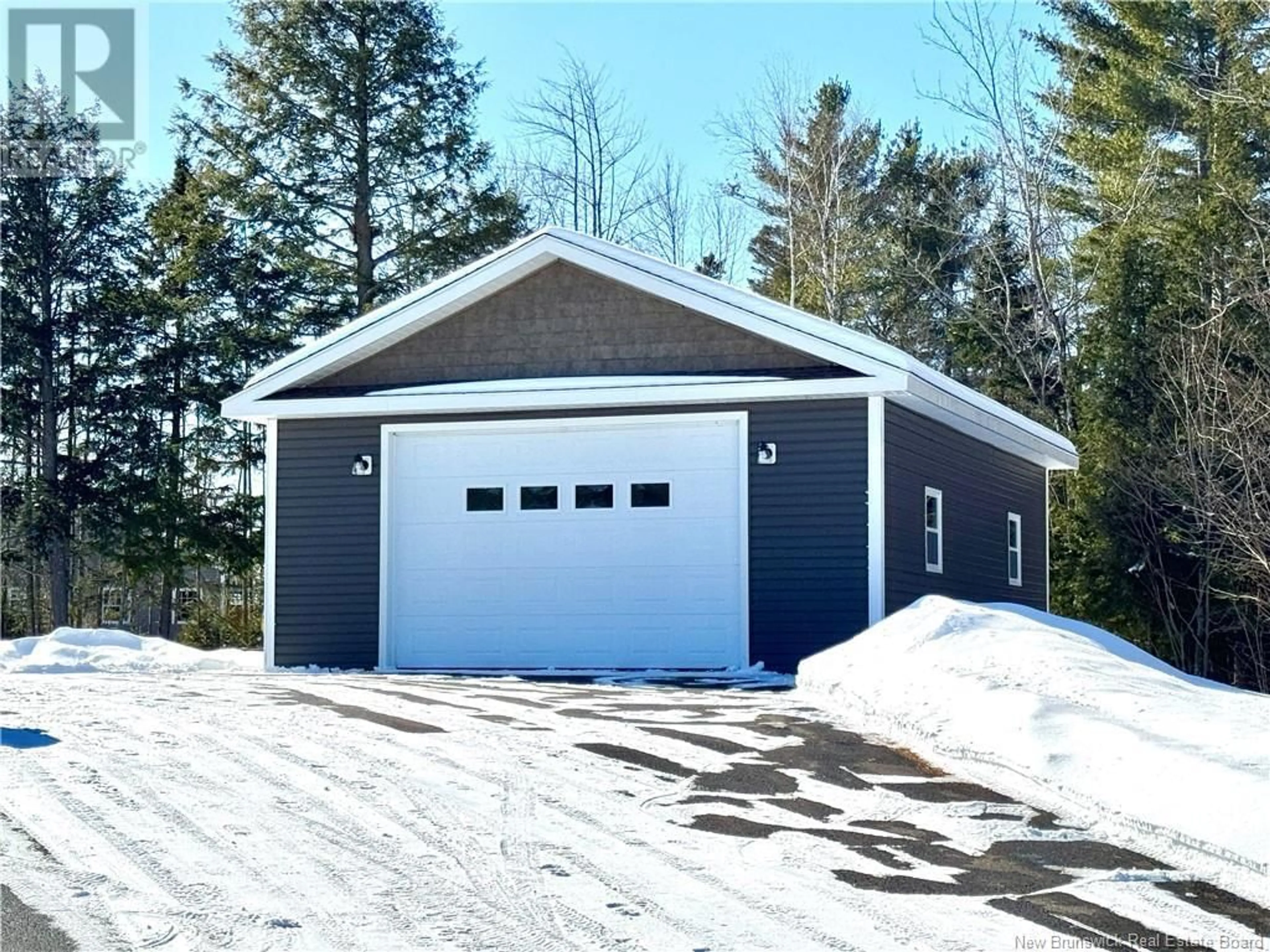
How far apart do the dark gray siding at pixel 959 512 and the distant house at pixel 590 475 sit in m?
0.06

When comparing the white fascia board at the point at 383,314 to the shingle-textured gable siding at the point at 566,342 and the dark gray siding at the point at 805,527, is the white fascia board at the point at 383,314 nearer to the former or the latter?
the shingle-textured gable siding at the point at 566,342

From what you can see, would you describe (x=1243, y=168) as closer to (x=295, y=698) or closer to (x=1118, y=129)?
(x=1118, y=129)

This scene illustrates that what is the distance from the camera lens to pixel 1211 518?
65.8 feet

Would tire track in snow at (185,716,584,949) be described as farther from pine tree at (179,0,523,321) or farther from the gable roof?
pine tree at (179,0,523,321)

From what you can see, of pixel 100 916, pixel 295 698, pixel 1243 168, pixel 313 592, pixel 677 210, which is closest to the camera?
pixel 100 916

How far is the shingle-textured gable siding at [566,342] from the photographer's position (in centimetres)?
1391

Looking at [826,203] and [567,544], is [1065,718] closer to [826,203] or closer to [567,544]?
[567,544]

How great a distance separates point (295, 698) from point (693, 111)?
80.4 ft

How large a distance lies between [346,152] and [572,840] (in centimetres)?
2397

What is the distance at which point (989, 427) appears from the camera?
16453mm

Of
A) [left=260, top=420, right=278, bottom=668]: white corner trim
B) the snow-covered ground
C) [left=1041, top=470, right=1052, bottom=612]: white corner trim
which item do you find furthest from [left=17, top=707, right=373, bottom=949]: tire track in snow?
[left=1041, top=470, right=1052, bottom=612]: white corner trim

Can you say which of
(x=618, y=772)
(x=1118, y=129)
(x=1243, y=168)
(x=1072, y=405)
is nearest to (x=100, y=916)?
(x=618, y=772)

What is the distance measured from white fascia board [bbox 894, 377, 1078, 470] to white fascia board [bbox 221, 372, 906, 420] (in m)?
0.55

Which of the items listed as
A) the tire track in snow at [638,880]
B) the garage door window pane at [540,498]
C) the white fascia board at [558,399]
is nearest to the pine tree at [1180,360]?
the white fascia board at [558,399]
